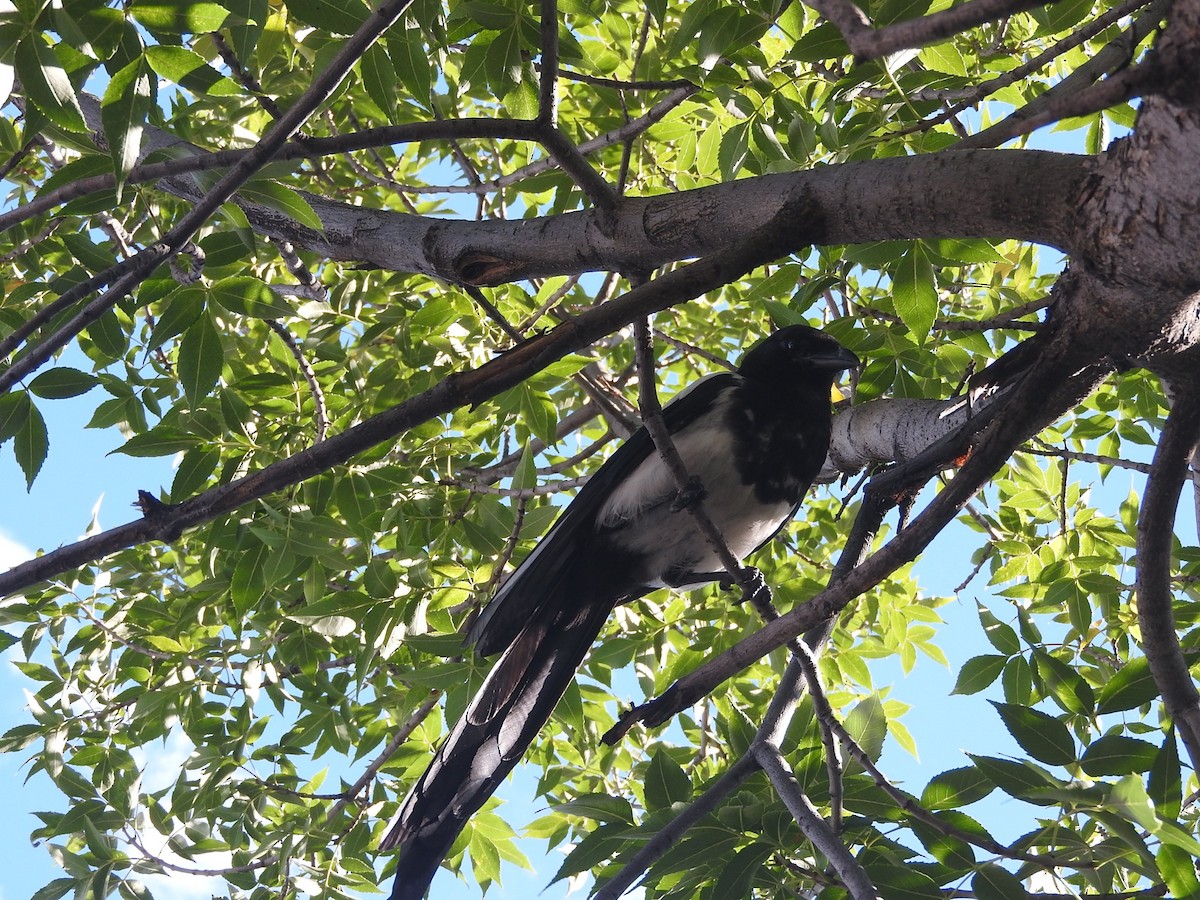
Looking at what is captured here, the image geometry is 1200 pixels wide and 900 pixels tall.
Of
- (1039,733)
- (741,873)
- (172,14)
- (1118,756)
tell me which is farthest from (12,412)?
(1118,756)

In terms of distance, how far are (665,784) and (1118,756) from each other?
0.97 metres

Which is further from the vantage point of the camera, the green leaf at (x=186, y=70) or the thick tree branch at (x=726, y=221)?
the green leaf at (x=186, y=70)

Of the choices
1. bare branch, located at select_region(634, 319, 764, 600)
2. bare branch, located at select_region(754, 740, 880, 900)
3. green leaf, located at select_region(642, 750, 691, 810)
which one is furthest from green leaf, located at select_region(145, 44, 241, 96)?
bare branch, located at select_region(754, 740, 880, 900)

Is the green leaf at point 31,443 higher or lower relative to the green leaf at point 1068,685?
higher

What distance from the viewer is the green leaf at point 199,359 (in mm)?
2516

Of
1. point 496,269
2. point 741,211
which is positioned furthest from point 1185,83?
point 496,269

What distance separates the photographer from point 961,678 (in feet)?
8.90

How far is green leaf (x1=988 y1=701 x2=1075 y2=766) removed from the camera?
5.90 feet

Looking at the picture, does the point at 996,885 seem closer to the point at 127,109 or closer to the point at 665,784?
the point at 665,784

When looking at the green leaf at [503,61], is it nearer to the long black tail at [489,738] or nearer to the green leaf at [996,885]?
the long black tail at [489,738]

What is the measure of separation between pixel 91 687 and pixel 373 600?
5.46 feet

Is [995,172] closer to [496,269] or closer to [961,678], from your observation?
[496,269]

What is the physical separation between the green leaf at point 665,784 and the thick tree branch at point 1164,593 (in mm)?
1024

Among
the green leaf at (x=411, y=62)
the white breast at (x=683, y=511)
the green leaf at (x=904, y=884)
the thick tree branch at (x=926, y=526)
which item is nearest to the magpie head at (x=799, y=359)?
the white breast at (x=683, y=511)
